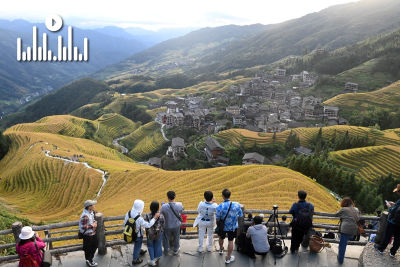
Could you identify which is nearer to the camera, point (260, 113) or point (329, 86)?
point (260, 113)

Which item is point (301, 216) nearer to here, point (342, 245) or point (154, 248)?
point (342, 245)

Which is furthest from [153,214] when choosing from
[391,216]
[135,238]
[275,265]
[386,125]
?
[386,125]

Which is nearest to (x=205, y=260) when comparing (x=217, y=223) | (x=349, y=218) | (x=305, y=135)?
(x=217, y=223)

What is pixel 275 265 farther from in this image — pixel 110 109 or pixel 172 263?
pixel 110 109

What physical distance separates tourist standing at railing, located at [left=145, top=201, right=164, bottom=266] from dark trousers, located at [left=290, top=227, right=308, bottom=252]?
4.39 m

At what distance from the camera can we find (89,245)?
8219 mm

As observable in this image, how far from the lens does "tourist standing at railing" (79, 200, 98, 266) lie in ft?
25.9

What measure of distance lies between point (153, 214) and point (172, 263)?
2059 millimetres

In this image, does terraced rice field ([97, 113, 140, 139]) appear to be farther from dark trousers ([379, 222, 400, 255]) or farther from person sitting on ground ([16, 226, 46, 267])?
dark trousers ([379, 222, 400, 255])

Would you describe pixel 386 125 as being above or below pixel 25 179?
above

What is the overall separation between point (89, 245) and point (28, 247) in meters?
1.72

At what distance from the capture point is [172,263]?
8.69 metres

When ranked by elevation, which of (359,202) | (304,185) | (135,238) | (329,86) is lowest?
(359,202)

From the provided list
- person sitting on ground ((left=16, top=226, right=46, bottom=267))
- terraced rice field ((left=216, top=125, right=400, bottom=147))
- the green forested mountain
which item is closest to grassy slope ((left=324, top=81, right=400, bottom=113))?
terraced rice field ((left=216, top=125, right=400, bottom=147))
